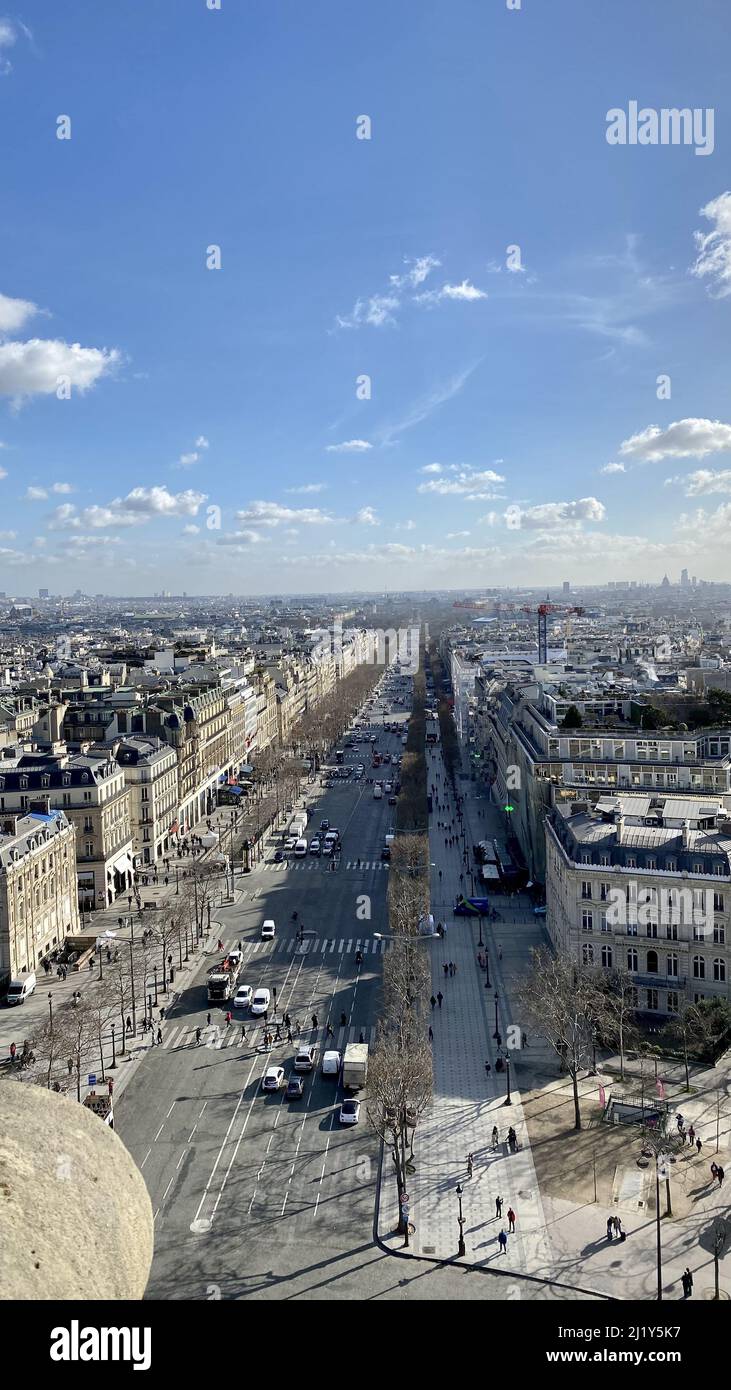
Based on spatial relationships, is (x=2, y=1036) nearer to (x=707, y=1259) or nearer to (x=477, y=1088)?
(x=477, y=1088)

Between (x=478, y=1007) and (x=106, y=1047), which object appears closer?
(x=106, y=1047)

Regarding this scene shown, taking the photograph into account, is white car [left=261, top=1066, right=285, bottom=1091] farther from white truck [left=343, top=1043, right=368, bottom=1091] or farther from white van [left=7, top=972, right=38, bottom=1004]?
white van [left=7, top=972, right=38, bottom=1004]

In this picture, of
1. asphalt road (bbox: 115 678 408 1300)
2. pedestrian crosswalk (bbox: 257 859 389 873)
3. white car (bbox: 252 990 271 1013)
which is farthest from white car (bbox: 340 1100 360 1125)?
pedestrian crosswalk (bbox: 257 859 389 873)

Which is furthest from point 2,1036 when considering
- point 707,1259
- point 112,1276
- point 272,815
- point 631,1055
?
point 272,815

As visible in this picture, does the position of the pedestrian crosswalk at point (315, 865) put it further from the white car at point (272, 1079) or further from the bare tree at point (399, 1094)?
the bare tree at point (399, 1094)

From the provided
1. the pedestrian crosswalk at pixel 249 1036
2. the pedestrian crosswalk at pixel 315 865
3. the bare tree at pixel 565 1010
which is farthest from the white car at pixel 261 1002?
the pedestrian crosswalk at pixel 315 865
